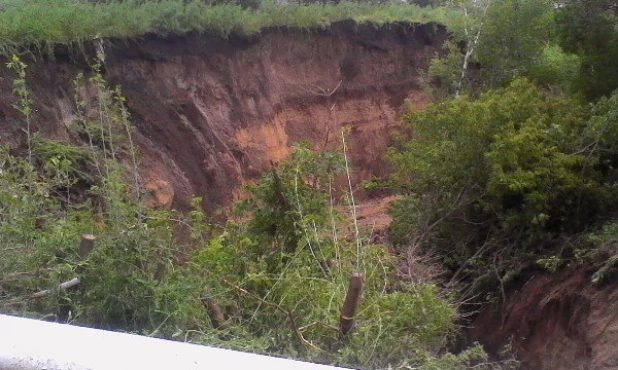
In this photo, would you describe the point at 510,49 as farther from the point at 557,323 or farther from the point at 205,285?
the point at 205,285

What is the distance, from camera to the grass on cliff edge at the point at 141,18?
598 inches

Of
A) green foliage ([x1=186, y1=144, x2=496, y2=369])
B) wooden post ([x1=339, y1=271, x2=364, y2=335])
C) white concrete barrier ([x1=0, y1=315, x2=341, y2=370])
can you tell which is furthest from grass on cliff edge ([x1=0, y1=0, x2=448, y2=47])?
white concrete barrier ([x1=0, y1=315, x2=341, y2=370])

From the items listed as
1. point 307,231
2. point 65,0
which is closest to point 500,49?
point 65,0

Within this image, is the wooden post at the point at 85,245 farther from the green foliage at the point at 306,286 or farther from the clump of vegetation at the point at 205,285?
the green foliage at the point at 306,286

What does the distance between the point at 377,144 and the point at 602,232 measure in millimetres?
15164

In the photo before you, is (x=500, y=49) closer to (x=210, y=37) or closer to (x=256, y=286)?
(x=210, y=37)

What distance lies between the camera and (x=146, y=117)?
17719 millimetres

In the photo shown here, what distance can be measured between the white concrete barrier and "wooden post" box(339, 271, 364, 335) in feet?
8.56

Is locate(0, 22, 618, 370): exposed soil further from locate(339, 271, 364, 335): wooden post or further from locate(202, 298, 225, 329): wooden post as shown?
locate(339, 271, 364, 335): wooden post

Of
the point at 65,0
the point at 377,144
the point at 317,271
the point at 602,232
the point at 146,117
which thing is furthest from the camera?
the point at 377,144

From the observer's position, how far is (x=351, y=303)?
5410 millimetres

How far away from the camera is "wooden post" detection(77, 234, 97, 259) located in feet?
18.4

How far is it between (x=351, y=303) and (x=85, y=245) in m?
1.91

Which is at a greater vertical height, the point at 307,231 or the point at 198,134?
the point at 307,231
